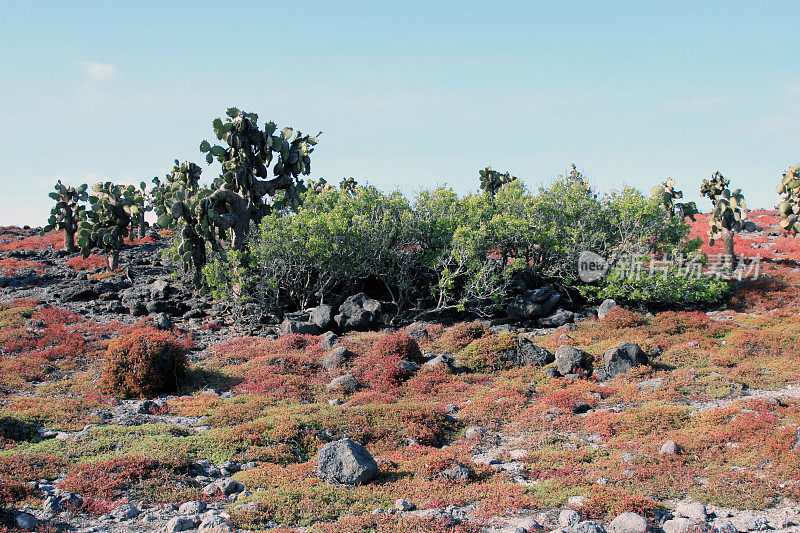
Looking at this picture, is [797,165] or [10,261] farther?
[10,261]

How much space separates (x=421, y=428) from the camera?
14.7 meters

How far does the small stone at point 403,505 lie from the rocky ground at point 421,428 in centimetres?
2

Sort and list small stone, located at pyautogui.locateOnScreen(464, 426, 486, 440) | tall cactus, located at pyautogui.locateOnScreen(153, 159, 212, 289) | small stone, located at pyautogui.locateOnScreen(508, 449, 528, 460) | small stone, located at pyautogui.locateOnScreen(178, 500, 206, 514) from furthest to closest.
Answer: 1. tall cactus, located at pyautogui.locateOnScreen(153, 159, 212, 289)
2. small stone, located at pyautogui.locateOnScreen(464, 426, 486, 440)
3. small stone, located at pyautogui.locateOnScreen(508, 449, 528, 460)
4. small stone, located at pyautogui.locateOnScreen(178, 500, 206, 514)

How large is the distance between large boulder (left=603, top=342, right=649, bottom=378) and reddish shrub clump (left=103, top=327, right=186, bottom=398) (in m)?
15.0

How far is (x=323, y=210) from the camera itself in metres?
32.9

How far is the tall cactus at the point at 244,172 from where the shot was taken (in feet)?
106

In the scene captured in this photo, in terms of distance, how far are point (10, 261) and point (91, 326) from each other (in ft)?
95.5

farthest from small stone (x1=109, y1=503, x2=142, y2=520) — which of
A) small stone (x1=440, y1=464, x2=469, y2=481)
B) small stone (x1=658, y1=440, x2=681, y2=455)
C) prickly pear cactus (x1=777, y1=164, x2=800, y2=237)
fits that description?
prickly pear cactus (x1=777, y1=164, x2=800, y2=237)

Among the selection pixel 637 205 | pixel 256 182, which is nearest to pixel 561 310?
pixel 637 205

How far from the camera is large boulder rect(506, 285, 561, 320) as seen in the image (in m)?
29.2

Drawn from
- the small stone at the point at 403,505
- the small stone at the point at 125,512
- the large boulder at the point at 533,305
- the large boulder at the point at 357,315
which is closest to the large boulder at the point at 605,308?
the large boulder at the point at 533,305

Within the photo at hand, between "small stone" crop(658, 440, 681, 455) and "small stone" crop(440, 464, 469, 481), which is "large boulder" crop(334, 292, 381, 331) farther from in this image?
"small stone" crop(658, 440, 681, 455)

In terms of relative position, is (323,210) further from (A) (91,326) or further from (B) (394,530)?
(B) (394,530)

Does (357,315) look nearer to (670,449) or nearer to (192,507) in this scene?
(670,449)
